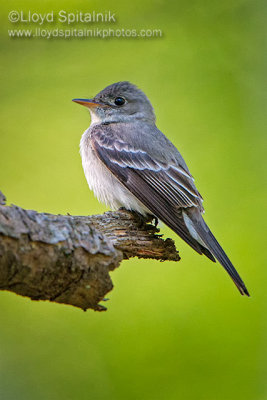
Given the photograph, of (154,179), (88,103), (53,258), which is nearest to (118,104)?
(88,103)

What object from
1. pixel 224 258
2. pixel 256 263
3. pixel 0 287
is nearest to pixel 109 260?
pixel 0 287

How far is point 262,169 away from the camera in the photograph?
16.4 ft

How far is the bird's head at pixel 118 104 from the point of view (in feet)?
15.3

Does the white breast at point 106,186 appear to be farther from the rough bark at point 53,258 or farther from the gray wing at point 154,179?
the rough bark at point 53,258

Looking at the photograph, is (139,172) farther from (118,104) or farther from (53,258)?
(53,258)

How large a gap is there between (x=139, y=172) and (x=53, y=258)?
5.32 feet

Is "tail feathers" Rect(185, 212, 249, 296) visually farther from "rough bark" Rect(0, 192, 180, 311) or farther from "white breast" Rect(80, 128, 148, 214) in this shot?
"rough bark" Rect(0, 192, 180, 311)

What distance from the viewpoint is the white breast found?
396cm

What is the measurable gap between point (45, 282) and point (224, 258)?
4.83 feet

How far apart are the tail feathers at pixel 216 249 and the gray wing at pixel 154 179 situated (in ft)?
0.18

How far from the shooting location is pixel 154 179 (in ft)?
12.9

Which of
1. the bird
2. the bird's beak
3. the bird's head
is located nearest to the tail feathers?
the bird

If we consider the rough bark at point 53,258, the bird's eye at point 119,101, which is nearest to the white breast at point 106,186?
the bird's eye at point 119,101

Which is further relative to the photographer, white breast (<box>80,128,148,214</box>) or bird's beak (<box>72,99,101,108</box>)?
bird's beak (<box>72,99,101,108</box>)
